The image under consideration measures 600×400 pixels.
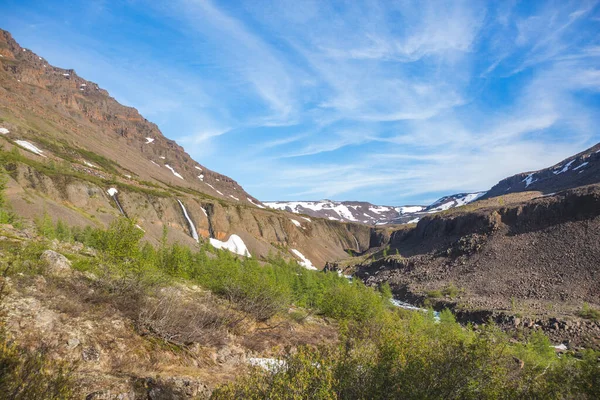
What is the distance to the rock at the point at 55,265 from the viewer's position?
11.3m

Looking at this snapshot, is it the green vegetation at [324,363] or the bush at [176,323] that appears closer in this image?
the green vegetation at [324,363]

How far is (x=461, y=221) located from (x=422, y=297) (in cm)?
4049

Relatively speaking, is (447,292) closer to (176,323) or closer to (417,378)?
(176,323)

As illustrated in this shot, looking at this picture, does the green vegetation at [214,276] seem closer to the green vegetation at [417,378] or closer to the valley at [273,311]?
the valley at [273,311]

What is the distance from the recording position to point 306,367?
5785 millimetres

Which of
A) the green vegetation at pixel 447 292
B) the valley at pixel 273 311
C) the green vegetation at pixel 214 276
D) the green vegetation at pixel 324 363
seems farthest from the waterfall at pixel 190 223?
the green vegetation at pixel 324 363

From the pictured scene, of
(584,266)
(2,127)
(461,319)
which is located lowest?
(461,319)

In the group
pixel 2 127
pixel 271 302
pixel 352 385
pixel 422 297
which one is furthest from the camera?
pixel 2 127

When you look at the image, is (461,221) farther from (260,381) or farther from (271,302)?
(260,381)

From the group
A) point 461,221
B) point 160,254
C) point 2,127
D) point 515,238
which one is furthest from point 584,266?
point 2,127

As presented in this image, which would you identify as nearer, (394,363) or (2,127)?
(394,363)

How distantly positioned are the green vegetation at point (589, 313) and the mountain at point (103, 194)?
196 ft

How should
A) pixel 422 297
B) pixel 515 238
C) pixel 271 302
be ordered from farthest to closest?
pixel 515 238
pixel 422 297
pixel 271 302

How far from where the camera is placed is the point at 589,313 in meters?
42.1
